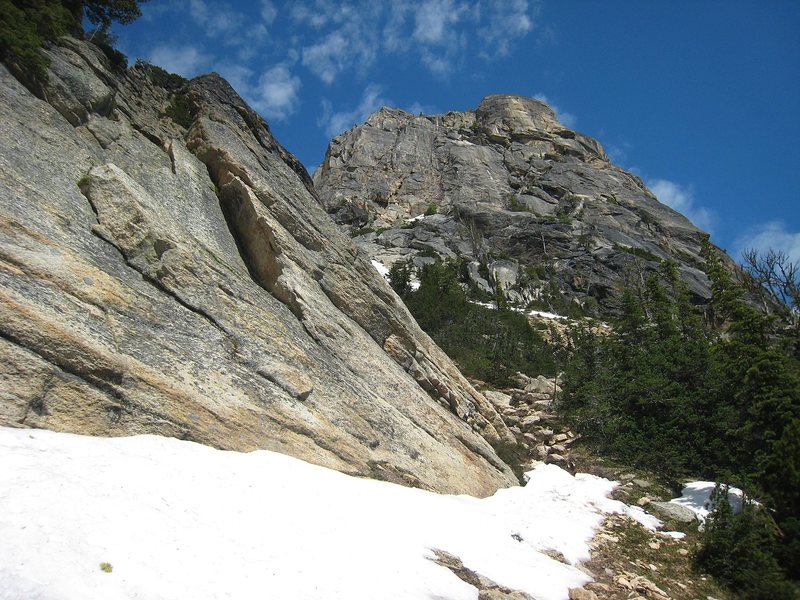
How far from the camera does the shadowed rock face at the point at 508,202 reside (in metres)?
68.4

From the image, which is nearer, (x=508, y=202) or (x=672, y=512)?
(x=672, y=512)

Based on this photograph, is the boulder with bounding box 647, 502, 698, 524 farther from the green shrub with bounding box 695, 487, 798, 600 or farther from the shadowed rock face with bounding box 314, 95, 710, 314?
the shadowed rock face with bounding box 314, 95, 710, 314

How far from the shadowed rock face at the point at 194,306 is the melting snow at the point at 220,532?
2.82 ft

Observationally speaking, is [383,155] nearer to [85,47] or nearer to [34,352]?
[85,47]

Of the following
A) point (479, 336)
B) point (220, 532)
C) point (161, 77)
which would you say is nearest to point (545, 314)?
point (479, 336)

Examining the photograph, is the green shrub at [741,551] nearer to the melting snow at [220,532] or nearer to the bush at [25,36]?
the melting snow at [220,532]

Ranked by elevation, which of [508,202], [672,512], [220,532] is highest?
[508,202]

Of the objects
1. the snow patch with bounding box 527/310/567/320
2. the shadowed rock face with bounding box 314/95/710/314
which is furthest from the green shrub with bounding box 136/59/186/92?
the shadowed rock face with bounding box 314/95/710/314

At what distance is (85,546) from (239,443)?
427 cm

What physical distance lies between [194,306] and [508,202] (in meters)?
85.1

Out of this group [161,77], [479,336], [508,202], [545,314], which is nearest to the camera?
[161,77]

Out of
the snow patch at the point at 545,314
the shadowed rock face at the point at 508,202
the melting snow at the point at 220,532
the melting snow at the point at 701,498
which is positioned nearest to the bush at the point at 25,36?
the melting snow at the point at 220,532

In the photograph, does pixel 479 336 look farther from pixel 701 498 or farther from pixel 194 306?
pixel 194 306

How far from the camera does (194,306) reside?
36.7ft
